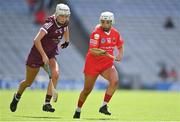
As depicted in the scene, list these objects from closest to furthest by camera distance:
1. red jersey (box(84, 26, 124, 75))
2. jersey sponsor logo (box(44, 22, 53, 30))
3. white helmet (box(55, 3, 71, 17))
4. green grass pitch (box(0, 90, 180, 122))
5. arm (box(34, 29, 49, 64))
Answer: green grass pitch (box(0, 90, 180, 122)) < red jersey (box(84, 26, 124, 75)) < arm (box(34, 29, 49, 64)) < white helmet (box(55, 3, 71, 17)) < jersey sponsor logo (box(44, 22, 53, 30))

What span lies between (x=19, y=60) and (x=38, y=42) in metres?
23.2

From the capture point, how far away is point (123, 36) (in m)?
39.5

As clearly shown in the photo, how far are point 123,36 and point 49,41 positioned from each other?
25.1 meters

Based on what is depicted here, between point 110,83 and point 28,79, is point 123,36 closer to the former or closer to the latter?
point 28,79

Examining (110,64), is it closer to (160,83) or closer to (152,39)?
(160,83)

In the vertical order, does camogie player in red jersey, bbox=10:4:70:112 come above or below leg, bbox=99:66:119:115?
above

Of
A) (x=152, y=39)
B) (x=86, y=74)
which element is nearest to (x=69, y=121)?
(x=86, y=74)

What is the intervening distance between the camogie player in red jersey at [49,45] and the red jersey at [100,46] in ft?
2.56

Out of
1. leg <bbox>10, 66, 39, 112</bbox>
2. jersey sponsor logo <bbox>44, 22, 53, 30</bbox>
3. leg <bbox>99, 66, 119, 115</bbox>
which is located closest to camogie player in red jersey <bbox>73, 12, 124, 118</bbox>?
leg <bbox>99, 66, 119, 115</bbox>

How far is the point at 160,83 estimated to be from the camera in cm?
3731

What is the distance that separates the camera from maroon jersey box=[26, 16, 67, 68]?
14375 millimetres

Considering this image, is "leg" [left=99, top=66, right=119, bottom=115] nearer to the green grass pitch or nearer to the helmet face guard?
the green grass pitch

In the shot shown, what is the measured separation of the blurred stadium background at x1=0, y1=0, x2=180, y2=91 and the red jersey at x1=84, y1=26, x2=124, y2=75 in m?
20.4

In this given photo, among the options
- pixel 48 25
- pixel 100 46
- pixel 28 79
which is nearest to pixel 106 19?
pixel 100 46
